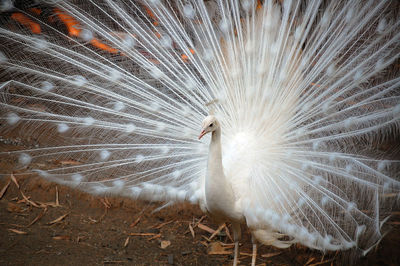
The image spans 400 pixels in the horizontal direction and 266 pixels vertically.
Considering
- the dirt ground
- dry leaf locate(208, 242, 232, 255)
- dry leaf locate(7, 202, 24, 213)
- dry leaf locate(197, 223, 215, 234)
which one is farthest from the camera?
dry leaf locate(197, 223, 215, 234)

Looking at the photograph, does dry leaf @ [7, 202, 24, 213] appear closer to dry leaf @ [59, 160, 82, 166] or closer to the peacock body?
the peacock body

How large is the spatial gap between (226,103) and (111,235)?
5.84 feet

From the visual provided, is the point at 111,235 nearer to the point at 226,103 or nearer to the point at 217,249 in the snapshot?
the point at 217,249

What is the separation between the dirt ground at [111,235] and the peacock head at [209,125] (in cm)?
156

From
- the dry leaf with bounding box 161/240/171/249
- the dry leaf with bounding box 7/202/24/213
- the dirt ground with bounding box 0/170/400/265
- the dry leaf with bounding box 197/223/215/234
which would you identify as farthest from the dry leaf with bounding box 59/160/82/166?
the dry leaf with bounding box 197/223/215/234

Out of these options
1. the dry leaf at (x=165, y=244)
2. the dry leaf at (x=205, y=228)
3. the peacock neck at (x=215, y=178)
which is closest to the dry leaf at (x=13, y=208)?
the dry leaf at (x=165, y=244)

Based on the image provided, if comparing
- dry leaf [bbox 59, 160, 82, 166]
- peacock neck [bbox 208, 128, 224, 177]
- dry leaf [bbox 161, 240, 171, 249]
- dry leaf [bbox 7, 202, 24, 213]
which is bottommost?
dry leaf [bbox 161, 240, 171, 249]

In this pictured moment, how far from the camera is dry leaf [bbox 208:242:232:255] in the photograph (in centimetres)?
359

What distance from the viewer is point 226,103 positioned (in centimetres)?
314

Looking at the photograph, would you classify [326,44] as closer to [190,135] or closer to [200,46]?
[200,46]

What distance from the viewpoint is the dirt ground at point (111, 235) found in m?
3.17

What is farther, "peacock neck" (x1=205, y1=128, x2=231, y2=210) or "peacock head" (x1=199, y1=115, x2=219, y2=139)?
"peacock neck" (x1=205, y1=128, x2=231, y2=210)

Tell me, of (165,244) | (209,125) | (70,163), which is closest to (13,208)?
(70,163)

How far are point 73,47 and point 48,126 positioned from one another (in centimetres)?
71
